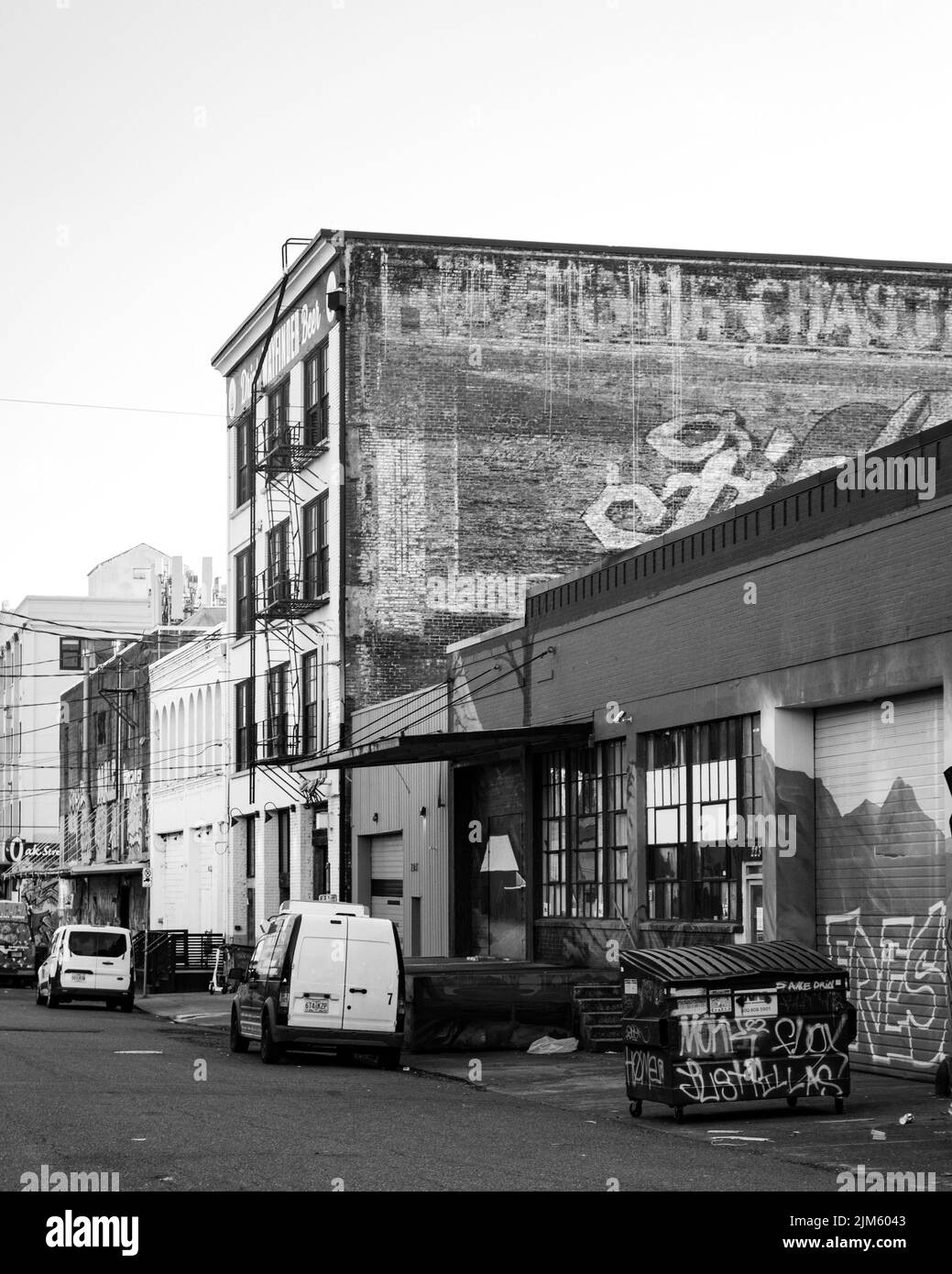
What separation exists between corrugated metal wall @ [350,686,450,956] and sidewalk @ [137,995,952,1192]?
9.35m

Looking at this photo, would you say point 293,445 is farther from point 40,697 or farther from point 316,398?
point 40,697

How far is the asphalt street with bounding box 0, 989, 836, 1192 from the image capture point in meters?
11.9

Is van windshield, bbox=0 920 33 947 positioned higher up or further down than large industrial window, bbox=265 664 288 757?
further down

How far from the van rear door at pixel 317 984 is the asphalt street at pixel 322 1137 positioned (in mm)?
615

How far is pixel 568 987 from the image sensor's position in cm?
2514

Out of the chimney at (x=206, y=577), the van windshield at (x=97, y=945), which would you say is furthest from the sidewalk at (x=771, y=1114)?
the chimney at (x=206, y=577)

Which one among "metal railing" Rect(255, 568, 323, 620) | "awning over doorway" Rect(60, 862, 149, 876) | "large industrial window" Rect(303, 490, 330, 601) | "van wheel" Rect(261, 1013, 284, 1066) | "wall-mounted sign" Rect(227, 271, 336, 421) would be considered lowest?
"van wheel" Rect(261, 1013, 284, 1066)

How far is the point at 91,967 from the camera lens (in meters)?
36.6

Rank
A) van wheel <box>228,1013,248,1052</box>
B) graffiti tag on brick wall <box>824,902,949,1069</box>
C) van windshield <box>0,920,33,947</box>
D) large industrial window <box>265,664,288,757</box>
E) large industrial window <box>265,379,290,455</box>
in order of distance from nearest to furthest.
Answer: graffiti tag on brick wall <box>824,902,949,1069</box> < van wheel <box>228,1013,248,1052</box> < large industrial window <box>265,379,290,455</box> < large industrial window <box>265,664,288,757</box> < van windshield <box>0,920,33,947</box>

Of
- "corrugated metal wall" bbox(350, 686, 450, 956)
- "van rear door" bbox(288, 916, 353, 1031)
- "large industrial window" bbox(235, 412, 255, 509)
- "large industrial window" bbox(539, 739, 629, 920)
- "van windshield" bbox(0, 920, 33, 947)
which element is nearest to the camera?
"van rear door" bbox(288, 916, 353, 1031)

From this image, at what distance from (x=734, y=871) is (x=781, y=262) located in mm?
18234

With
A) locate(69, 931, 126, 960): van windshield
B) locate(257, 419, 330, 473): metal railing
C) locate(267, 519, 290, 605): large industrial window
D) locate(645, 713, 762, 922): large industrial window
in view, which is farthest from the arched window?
locate(645, 713, 762, 922): large industrial window

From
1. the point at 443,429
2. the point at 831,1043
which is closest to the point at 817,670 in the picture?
the point at 831,1043

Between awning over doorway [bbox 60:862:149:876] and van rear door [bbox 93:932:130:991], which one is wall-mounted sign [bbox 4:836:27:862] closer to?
awning over doorway [bbox 60:862:149:876]
